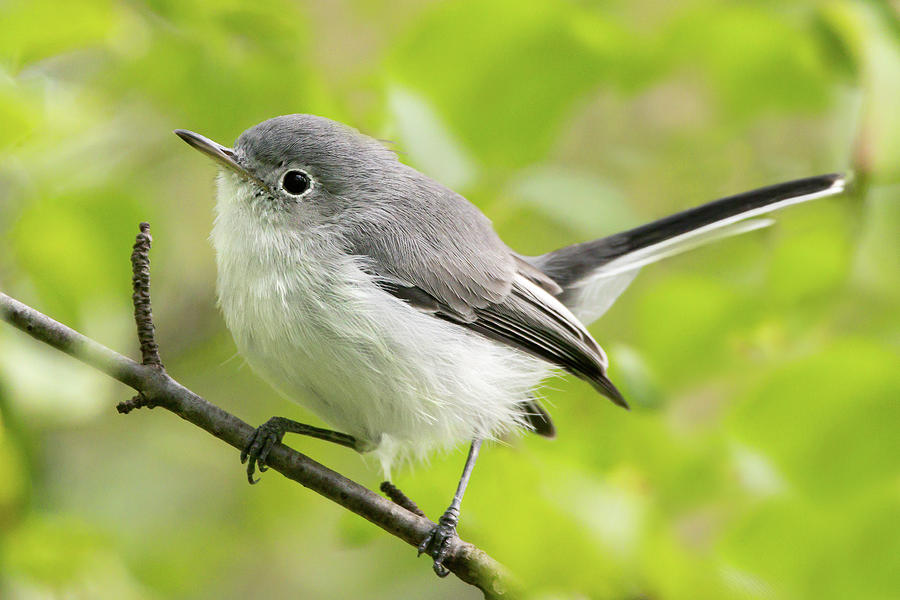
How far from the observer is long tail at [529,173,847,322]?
2.11 meters

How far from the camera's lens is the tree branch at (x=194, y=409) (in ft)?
4.48

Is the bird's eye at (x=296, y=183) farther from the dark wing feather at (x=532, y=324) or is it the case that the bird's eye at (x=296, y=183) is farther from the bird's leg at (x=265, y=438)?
the bird's leg at (x=265, y=438)

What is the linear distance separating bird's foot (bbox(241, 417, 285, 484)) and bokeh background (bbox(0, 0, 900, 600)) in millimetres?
260

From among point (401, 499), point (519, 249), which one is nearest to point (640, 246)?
point (519, 249)

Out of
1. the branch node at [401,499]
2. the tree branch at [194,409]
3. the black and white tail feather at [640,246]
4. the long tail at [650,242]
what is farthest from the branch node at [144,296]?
the long tail at [650,242]

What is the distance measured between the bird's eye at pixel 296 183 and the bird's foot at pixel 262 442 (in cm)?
50

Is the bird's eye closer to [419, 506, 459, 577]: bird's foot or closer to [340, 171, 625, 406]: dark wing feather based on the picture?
[340, 171, 625, 406]: dark wing feather

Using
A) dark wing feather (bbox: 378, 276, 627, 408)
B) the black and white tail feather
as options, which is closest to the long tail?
the black and white tail feather

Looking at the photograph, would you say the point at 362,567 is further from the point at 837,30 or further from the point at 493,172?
the point at 837,30

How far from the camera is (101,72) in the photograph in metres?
1.85

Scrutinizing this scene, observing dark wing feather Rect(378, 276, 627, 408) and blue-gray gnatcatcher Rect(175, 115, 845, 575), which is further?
dark wing feather Rect(378, 276, 627, 408)

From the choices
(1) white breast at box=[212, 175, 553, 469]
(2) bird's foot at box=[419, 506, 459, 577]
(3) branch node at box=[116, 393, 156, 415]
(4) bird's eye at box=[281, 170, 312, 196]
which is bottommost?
(3) branch node at box=[116, 393, 156, 415]

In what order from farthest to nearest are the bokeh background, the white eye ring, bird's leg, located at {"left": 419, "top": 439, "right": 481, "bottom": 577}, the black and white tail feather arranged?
the black and white tail feather
the white eye ring
bird's leg, located at {"left": 419, "top": 439, "right": 481, "bottom": 577}
the bokeh background

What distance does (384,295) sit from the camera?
6.01ft
